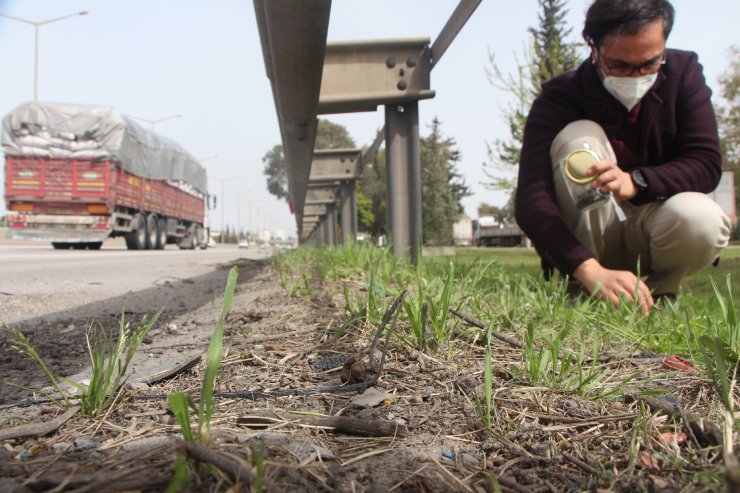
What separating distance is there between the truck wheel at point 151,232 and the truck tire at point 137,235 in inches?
13.2

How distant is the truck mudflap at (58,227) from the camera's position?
56.5 feet

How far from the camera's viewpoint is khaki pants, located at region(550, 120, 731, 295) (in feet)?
10.0

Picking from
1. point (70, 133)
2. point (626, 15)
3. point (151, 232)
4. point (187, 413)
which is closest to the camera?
point (187, 413)

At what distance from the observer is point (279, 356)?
5.56 ft

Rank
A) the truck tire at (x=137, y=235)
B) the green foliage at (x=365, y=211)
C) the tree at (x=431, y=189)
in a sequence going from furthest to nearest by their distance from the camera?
the green foliage at (x=365, y=211) < the tree at (x=431, y=189) < the truck tire at (x=137, y=235)

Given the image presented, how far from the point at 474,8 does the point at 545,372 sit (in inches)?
75.8

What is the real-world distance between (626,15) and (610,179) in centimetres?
78

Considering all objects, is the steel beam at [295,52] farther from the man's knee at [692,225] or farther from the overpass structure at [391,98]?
the man's knee at [692,225]

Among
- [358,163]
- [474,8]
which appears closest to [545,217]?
[474,8]

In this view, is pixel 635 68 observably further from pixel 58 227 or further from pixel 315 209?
pixel 58 227

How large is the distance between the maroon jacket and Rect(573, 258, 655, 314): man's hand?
0.07 metres

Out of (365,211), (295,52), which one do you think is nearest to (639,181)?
(295,52)

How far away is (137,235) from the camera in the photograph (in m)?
20.5

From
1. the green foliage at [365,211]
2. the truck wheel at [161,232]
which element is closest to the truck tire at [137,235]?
the truck wheel at [161,232]
